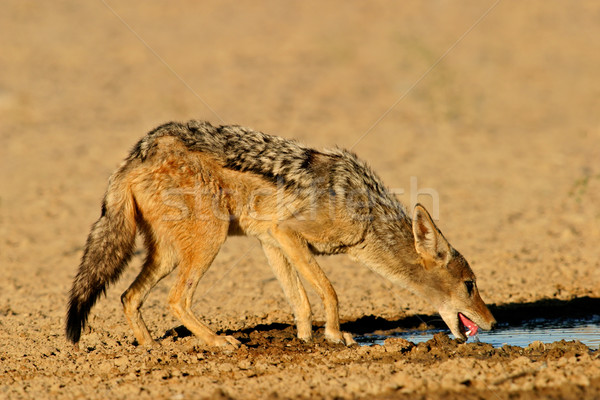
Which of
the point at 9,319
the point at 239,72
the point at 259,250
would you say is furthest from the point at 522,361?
the point at 239,72

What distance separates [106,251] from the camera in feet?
19.4

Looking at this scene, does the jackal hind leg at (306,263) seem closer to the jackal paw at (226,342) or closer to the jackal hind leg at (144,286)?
the jackal paw at (226,342)

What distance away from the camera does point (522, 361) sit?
513 centimetres

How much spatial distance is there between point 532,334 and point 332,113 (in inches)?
412

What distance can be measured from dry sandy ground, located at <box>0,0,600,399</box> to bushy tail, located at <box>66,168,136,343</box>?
1.51 ft

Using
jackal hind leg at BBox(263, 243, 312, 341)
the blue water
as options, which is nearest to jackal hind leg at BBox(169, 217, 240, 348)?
jackal hind leg at BBox(263, 243, 312, 341)

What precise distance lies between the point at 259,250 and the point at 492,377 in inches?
233

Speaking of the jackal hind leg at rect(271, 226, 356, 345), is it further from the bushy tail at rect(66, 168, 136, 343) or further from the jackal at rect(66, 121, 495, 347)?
the bushy tail at rect(66, 168, 136, 343)

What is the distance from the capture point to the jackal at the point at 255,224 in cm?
602

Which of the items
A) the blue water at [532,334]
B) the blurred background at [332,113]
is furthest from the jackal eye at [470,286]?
the blurred background at [332,113]

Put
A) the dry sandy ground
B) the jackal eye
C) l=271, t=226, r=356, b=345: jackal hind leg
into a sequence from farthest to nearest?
the jackal eye, l=271, t=226, r=356, b=345: jackal hind leg, the dry sandy ground

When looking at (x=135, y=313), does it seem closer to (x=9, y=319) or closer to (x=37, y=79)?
(x=9, y=319)

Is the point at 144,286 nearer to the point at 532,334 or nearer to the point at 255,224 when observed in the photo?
the point at 255,224

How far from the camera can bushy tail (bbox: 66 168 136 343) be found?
5.71m
